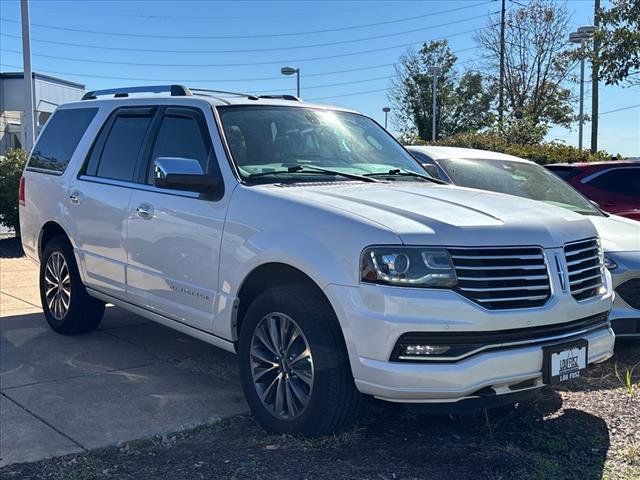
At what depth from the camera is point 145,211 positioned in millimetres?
5043

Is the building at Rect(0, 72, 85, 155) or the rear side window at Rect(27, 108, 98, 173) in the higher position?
the building at Rect(0, 72, 85, 155)

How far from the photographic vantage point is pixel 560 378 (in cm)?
365

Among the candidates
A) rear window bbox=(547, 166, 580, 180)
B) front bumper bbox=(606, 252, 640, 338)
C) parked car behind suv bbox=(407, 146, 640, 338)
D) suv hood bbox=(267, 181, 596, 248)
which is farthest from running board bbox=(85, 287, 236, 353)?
rear window bbox=(547, 166, 580, 180)

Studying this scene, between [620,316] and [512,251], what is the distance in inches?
87.7

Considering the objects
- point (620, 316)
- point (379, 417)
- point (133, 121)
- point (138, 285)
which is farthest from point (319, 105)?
point (620, 316)

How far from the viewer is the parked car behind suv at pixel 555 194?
538 centimetres

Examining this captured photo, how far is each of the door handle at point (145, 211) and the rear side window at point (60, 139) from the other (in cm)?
153

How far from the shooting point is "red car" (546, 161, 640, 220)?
8.68m

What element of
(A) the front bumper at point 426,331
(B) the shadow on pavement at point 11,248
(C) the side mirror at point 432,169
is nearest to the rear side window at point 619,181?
(C) the side mirror at point 432,169

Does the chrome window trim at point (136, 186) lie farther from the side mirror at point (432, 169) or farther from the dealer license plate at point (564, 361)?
the side mirror at point (432, 169)

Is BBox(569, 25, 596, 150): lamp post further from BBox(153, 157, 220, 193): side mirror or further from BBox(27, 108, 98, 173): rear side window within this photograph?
BBox(153, 157, 220, 193): side mirror

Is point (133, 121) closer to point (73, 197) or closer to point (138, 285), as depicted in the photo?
point (73, 197)

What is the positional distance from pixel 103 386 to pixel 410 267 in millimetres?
2702

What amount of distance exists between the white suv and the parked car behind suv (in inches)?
49.2
